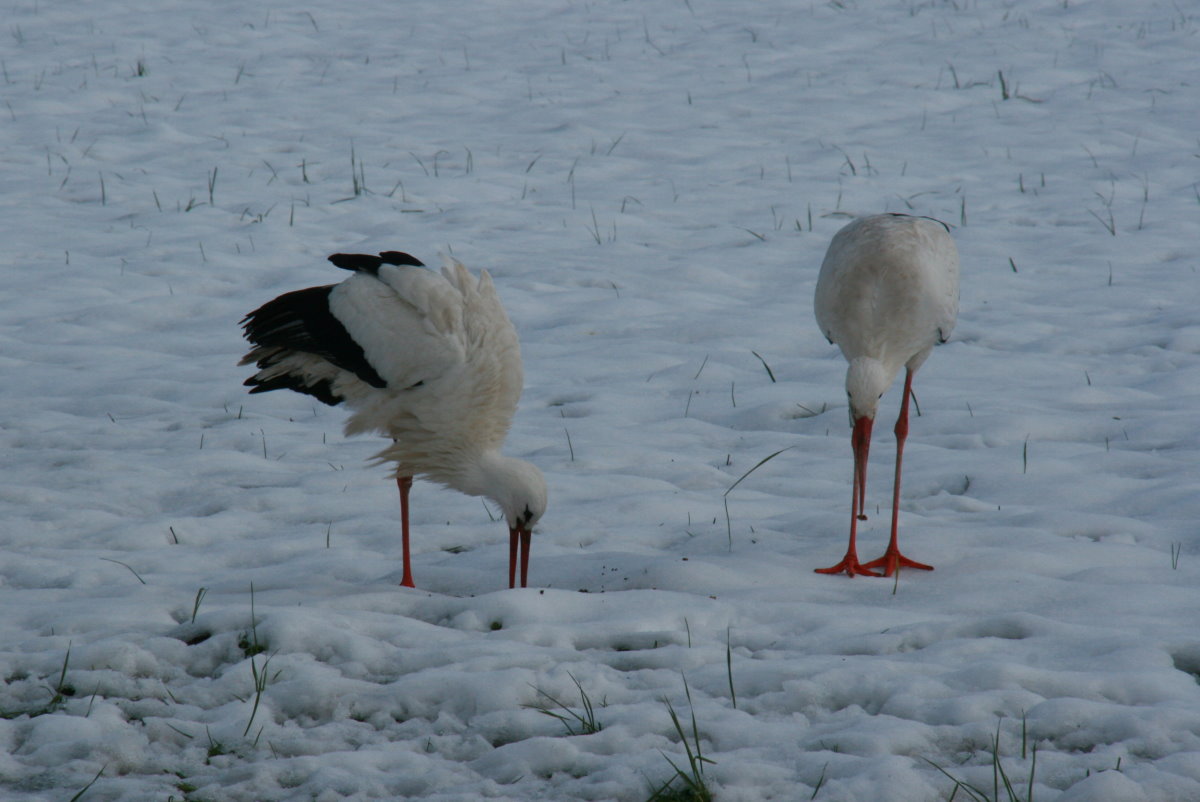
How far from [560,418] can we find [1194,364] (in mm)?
3515

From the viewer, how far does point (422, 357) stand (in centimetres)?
502

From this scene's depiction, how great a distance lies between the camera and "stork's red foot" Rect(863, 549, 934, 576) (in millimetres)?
4547

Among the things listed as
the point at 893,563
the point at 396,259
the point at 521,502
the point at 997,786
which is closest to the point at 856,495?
the point at 893,563

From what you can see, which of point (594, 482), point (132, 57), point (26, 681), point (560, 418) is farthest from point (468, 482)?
point (132, 57)

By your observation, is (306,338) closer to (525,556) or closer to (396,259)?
(396,259)

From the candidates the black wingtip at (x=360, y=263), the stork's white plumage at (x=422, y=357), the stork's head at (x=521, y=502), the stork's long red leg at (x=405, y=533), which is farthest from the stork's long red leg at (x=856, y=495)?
the black wingtip at (x=360, y=263)

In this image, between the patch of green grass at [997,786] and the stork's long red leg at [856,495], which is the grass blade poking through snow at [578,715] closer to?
the patch of green grass at [997,786]

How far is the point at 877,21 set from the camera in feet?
49.3

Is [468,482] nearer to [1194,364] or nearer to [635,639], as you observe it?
[635,639]

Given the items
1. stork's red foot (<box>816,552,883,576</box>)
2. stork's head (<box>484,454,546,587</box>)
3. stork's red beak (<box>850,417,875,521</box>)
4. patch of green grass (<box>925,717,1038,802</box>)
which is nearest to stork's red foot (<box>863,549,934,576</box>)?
stork's red foot (<box>816,552,883,576</box>)

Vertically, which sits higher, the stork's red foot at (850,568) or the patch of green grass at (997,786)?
the patch of green grass at (997,786)

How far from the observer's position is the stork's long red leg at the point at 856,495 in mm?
4570

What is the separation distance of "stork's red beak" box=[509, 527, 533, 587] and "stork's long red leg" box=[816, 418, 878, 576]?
1122mm

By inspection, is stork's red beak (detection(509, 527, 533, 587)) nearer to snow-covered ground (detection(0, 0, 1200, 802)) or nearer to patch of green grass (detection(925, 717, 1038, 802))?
snow-covered ground (detection(0, 0, 1200, 802))
